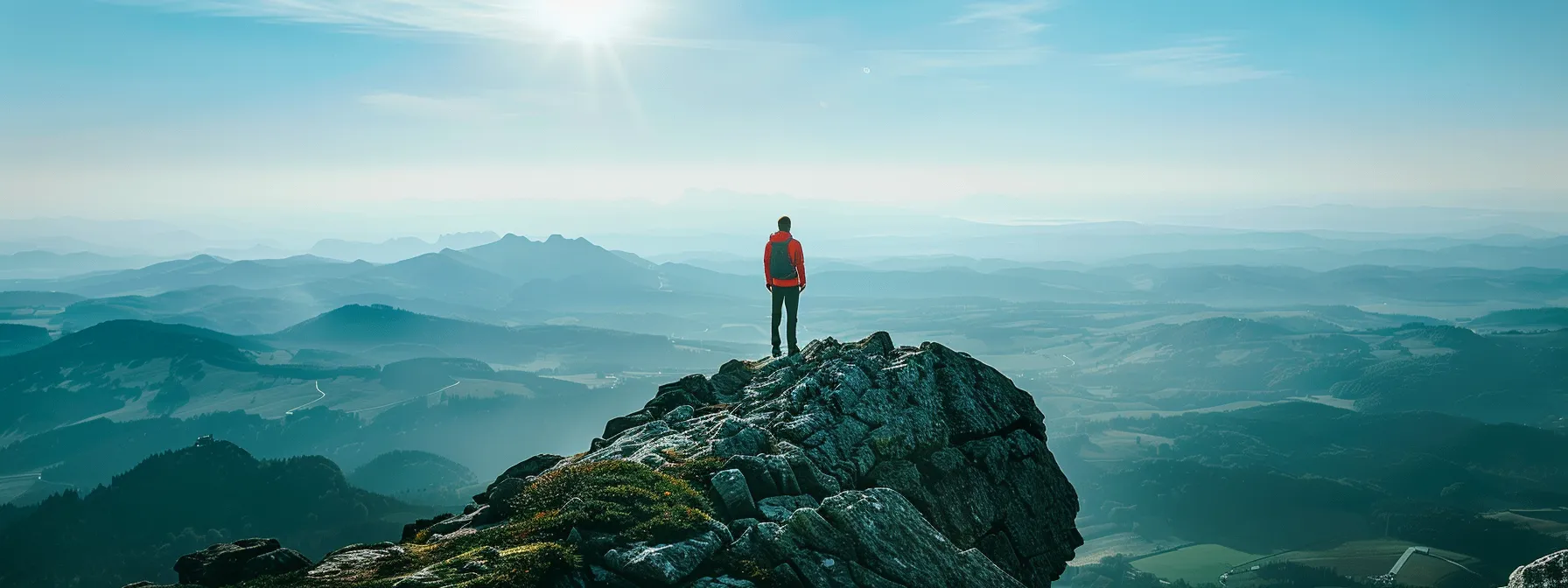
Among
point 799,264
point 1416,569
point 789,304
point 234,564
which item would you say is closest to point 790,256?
point 799,264

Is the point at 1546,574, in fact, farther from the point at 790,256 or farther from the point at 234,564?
the point at 234,564

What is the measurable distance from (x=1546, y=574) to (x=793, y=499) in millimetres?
17374

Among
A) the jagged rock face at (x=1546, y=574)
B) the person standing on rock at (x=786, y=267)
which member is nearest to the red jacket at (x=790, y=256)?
the person standing on rock at (x=786, y=267)

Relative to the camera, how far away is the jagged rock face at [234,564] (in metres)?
18.6

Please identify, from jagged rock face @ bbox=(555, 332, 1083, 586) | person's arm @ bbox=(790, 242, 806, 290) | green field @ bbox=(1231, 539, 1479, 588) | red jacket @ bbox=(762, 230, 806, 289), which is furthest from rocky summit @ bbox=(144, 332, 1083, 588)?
green field @ bbox=(1231, 539, 1479, 588)

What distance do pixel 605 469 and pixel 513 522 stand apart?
302 centimetres

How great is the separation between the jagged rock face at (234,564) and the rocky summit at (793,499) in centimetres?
104

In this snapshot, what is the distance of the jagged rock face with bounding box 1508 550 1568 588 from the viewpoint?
54.6 ft

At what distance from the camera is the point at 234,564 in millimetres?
19078

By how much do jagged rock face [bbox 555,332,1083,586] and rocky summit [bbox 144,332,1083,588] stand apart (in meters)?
0.06

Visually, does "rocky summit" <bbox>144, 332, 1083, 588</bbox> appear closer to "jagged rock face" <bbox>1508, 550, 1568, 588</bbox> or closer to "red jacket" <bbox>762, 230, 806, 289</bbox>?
"red jacket" <bbox>762, 230, 806, 289</bbox>

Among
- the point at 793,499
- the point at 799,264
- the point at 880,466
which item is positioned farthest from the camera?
the point at 799,264

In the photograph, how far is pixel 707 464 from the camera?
23.5m

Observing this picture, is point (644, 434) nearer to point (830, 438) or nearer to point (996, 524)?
point (830, 438)
